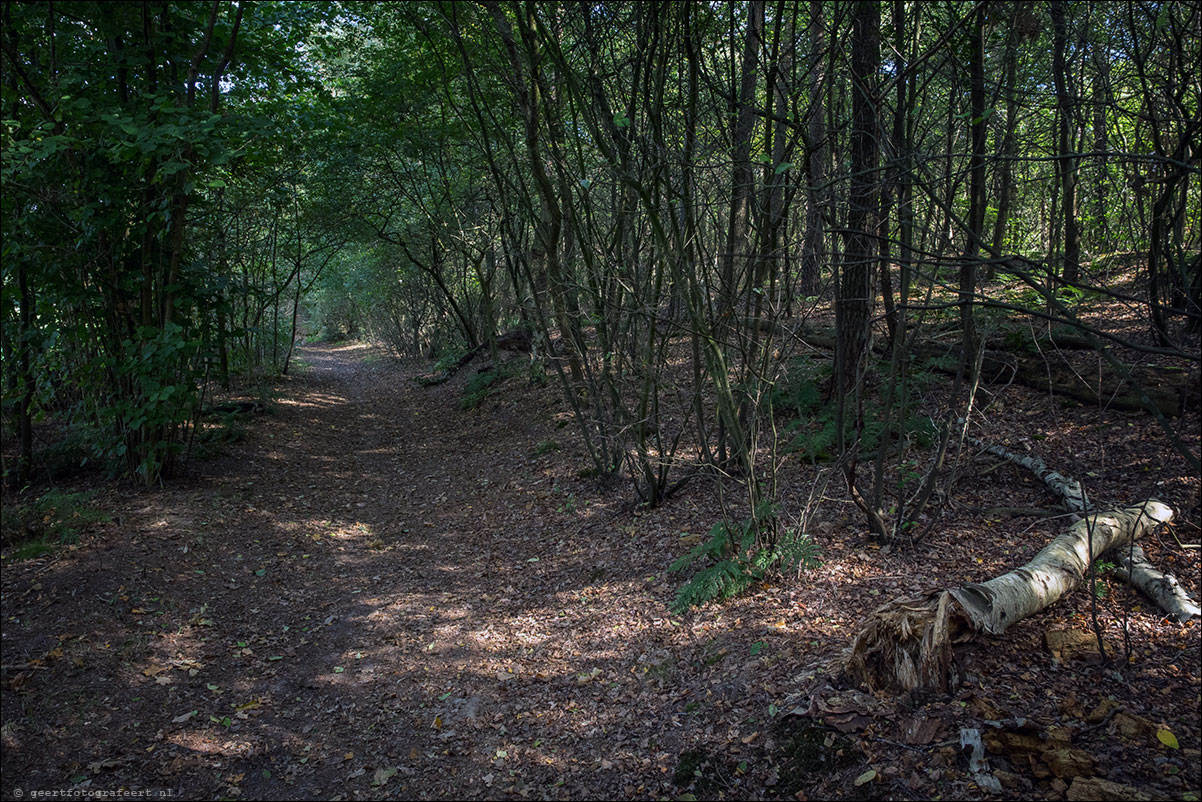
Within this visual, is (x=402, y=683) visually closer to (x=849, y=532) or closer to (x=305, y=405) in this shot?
(x=849, y=532)

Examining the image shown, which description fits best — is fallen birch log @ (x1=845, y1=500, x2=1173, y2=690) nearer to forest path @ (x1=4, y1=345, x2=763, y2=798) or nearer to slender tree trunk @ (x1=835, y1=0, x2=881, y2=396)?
forest path @ (x1=4, y1=345, x2=763, y2=798)

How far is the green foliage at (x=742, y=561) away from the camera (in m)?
5.00

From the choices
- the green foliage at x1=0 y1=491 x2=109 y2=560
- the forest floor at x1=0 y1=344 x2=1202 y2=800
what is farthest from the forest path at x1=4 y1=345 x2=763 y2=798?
the green foliage at x1=0 y1=491 x2=109 y2=560

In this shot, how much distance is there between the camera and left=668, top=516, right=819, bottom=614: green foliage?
5.00 metres

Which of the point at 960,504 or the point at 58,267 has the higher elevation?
the point at 58,267

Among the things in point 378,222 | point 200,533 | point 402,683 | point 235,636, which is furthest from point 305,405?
point 402,683

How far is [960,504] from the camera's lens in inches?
208

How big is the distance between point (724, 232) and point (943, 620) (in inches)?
180

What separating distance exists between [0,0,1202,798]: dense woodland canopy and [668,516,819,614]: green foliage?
0.03m

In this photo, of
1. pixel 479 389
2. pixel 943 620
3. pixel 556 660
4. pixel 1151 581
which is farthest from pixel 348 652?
pixel 479 389

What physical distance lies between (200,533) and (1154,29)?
9449mm

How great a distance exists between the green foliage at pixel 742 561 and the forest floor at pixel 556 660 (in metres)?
0.12

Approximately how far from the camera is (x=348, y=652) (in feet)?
17.2

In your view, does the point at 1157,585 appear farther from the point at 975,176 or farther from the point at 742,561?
the point at 975,176
